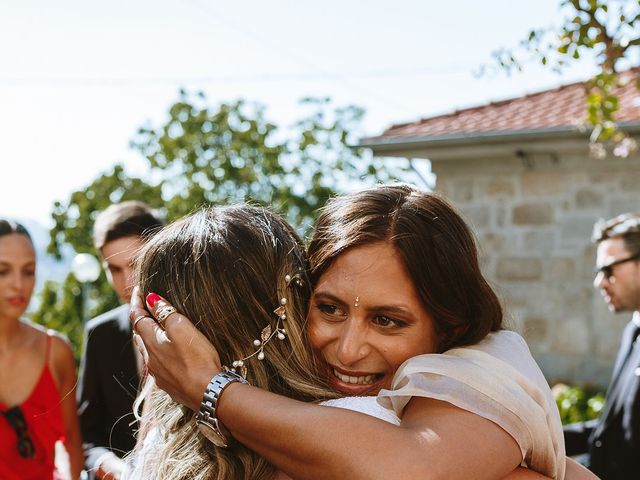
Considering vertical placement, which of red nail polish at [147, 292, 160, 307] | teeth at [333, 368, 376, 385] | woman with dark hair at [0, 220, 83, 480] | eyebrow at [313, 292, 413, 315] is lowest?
woman with dark hair at [0, 220, 83, 480]

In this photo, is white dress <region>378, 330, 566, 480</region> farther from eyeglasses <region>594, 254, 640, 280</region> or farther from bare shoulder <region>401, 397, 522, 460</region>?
eyeglasses <region>594, 254, 640, 280</region>

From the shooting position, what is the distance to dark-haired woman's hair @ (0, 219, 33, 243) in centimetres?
414

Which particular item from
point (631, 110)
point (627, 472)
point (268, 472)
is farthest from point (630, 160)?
point (268, 472)

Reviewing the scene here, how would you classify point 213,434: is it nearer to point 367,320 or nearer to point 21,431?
point 367,320

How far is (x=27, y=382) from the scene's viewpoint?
414 centimetres

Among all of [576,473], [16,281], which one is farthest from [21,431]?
[576,473]

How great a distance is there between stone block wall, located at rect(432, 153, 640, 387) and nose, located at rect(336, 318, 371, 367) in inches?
267

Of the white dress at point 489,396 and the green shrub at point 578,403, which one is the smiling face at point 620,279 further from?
the green shrub at point 578,403

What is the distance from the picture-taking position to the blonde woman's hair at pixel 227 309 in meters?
1.88

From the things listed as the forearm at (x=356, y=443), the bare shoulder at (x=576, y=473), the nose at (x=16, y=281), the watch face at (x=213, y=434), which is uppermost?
the forearm at (x=356, y=443)

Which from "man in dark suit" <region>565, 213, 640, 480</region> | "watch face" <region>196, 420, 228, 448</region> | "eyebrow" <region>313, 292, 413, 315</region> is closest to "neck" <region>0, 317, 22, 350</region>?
"eyebrow" <region>313, 292, 413, 315</region>

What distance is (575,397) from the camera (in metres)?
8.34

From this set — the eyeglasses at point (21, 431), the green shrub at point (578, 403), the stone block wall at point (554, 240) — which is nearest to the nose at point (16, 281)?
the eyeglasses at point (21, 431)

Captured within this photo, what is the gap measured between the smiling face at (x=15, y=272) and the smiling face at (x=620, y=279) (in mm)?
3105
